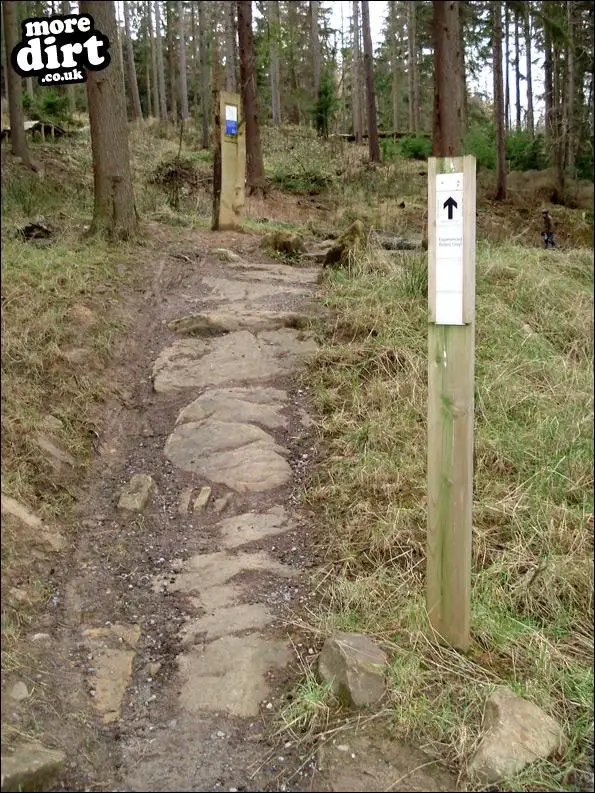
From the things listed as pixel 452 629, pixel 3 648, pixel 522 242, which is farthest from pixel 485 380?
pixel 522 242

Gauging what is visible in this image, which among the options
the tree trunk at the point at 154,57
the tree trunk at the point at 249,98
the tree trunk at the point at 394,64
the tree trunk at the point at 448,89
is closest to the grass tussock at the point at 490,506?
the tree trunk at the point at 448,89

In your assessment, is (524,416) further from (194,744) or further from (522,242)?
(522,242)

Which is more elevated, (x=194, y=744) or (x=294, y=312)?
(x=294, y=312)

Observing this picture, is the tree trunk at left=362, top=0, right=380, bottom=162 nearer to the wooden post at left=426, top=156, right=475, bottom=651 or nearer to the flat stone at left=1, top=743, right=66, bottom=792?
the wooden post at left=426, top=156, right=475, bottom=651

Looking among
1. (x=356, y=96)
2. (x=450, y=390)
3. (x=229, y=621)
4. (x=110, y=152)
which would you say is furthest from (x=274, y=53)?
(x=229, y=621)

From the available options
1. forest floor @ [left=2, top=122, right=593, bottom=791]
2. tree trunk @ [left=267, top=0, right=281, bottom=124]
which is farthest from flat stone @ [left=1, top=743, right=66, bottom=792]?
tree trunk @ [left=267, top=0, right=281, bottom=124]

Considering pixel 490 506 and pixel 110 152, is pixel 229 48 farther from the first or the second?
pixel 490 506

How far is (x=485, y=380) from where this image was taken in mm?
4789

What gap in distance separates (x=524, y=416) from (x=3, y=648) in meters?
3.18

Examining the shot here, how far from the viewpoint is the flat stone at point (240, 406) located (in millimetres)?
5117

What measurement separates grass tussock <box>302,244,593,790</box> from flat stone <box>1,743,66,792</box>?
49.3 inches

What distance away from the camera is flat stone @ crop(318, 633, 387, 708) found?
2.79m

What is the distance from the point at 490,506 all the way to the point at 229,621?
1468mm

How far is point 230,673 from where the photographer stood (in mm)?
3000
